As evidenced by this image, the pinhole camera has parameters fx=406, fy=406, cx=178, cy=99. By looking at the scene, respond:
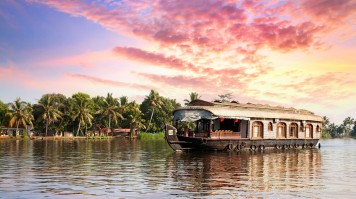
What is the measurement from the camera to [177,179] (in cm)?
1644

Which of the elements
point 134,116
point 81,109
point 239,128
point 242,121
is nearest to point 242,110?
point 242,121

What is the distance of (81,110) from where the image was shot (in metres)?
78.1

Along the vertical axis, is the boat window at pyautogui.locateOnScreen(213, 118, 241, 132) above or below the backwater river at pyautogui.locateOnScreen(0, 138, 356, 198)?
above

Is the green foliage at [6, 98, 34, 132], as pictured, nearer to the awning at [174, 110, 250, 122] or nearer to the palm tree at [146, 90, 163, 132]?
the palm tree at [146, 90, 163, 132]

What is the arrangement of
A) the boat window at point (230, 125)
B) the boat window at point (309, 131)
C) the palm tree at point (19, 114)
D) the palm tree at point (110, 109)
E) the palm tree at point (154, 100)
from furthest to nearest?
the palm tree at point (154, 100), the palm tree at point (110, 109), the palm tree at point (19, 114), the boat window at point (309, 131), the boat window at point (230, 125)

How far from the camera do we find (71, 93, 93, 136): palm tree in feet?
256

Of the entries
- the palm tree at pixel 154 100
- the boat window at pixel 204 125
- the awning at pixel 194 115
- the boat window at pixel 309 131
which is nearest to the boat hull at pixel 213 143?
the awning at pixel 194 115

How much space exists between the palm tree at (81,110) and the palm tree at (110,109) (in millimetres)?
3207

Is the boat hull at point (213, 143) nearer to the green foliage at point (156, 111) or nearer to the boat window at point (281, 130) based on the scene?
the boat window at point (281, 130)

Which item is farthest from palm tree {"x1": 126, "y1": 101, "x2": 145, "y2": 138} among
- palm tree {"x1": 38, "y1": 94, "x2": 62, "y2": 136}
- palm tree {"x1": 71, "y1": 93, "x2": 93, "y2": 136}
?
palm tree {"x1": 38, "y1": 94, "x2": 62, "y2": 136}

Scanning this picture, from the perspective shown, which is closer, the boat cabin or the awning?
the awning

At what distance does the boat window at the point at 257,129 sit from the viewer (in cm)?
3797

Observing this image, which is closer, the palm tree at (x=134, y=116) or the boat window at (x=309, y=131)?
the boat window at (x=309, y=131)

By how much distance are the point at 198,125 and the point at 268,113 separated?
705 centimetres
